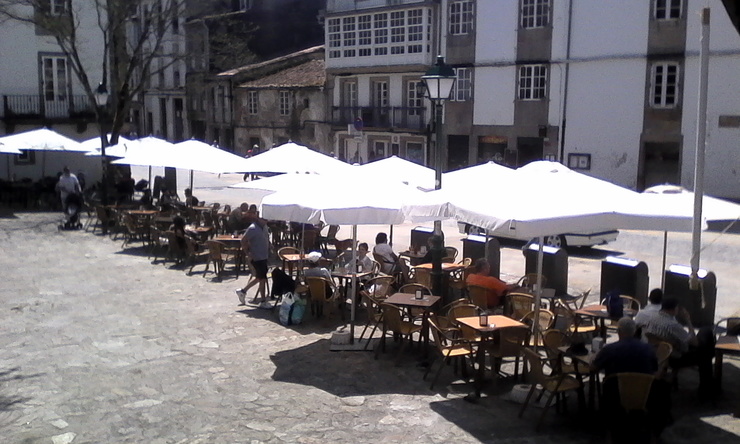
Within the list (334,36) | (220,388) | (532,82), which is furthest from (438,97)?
(334,36)

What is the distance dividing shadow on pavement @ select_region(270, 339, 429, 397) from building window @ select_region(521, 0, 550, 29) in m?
23.9

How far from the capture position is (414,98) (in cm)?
3662

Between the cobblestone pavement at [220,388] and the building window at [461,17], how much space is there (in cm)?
2404

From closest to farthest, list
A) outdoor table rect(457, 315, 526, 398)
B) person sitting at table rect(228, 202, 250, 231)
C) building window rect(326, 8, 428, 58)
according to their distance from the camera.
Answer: outdoor table rect(457, 315, 526, 398), person sitting at table rect(228, 202, 250, 231), building window rect(326, 8, 428, 58)

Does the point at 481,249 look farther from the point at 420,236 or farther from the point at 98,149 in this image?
the point at 98,149

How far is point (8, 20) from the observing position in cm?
2711

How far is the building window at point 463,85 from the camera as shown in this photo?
3347cm

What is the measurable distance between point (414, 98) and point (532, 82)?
726 cm

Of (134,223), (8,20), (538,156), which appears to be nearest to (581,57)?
(538,156)

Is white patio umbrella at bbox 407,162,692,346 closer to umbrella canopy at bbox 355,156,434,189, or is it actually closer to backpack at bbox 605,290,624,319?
backpack at bbox 605,290,624,319

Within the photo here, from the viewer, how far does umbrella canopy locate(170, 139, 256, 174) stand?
57.9ft

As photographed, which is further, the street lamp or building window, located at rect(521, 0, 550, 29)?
building window, located at rect(521, 0, 550, 29)

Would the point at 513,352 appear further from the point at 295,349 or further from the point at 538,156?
the point at 538,156

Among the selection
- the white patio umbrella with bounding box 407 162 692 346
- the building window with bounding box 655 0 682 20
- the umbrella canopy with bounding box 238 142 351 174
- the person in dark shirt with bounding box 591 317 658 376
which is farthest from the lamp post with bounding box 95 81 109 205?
the building window with bounding box 655 0 682 20
